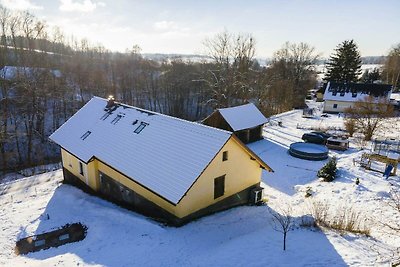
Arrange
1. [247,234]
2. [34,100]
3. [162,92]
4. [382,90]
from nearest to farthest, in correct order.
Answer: [247,234]
[34,100]
[382,90]
[162,92]

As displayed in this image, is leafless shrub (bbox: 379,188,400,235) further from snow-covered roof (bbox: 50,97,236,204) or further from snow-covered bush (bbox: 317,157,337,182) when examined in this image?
snow-covered roof (bbox: 50,97,236,204)

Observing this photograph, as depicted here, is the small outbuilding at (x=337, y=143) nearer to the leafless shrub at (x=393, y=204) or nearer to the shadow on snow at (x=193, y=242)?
the leafless shrub at (x=393, y=204)

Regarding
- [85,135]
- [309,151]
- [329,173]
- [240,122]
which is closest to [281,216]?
[329,173]

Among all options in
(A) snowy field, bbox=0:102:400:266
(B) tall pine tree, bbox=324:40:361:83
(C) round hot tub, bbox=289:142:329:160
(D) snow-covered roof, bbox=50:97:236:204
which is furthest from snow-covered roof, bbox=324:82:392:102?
(D) snow-covered roof, bbox=50:97:236:204

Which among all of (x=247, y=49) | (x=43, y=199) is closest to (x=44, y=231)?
(x=43, y=199)

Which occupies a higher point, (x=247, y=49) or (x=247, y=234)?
(x=247, y=49)

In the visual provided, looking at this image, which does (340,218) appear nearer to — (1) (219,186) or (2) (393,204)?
(2) (393,204)

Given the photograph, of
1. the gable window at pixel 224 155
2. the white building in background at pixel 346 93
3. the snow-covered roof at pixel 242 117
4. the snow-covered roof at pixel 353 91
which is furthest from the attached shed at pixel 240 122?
the snow-covered roof at pixel 353 91

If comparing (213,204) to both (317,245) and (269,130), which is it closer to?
(317,245)
